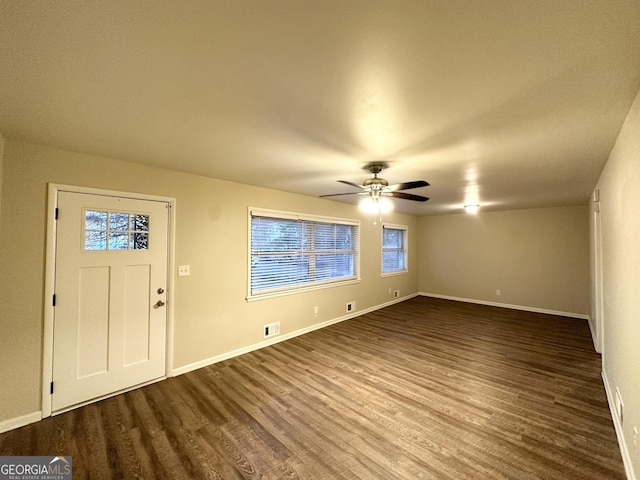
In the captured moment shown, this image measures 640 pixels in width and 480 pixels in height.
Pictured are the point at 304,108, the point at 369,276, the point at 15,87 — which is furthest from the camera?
the point at 369,276

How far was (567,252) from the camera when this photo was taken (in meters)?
5.52

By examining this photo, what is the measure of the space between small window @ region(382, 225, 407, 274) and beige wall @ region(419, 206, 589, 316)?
31.3 inches

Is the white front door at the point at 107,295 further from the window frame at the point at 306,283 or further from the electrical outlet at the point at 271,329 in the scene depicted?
the electrical outlet at the point at 271,329

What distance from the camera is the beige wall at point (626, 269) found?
1.54m

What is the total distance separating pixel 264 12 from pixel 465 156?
2.22 metres

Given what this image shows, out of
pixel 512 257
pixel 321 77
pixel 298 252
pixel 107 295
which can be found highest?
pixel 321 77

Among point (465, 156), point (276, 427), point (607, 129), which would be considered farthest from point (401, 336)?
point (607, 129)

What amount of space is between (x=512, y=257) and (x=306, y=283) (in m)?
5.06

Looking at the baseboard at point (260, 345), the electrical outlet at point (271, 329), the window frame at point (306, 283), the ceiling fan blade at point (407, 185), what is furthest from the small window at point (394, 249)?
the ceiling fan blade at point (407, 185)

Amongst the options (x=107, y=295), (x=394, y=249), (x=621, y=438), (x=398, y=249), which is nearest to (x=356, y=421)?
(x=621, y=438)

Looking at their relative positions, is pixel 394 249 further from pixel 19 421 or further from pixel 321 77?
pixel 19 421

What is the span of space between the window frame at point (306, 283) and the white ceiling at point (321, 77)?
1535 mm

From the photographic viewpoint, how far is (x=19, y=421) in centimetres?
220

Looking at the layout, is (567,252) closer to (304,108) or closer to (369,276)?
(369,276)
